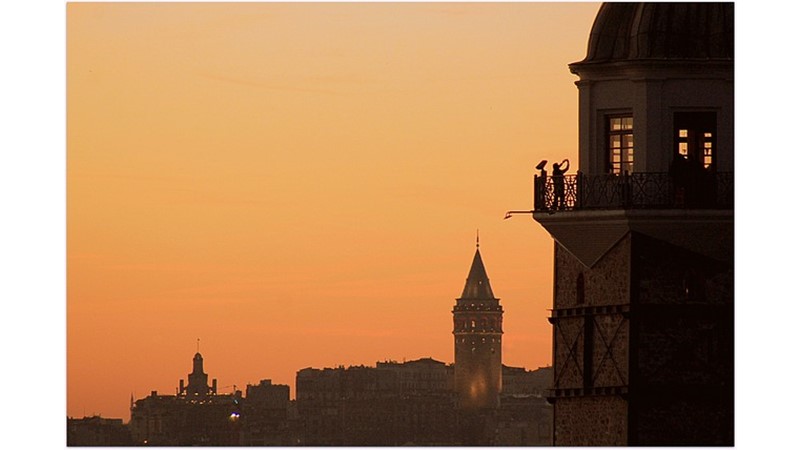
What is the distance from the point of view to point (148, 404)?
151 metres

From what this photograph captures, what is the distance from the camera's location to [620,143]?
196 ft

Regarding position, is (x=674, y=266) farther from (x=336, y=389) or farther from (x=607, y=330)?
(x=336, y=389)

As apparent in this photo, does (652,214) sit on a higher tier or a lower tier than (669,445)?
higher

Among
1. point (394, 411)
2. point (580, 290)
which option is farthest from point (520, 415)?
point (580, 290)

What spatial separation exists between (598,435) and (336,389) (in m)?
125

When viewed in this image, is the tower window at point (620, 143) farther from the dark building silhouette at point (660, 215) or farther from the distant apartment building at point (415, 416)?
the distant apartment building at point (415, 416)

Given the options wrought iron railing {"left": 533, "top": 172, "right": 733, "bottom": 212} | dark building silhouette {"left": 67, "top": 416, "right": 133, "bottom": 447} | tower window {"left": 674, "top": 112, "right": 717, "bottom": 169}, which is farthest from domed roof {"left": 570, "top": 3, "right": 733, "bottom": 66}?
dark building silhouette {"left": 67, "top": 416, "right": 133, "bottom": 447}

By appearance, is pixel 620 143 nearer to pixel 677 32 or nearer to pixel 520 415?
pixel 677 32

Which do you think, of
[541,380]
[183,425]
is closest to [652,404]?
[541,380]

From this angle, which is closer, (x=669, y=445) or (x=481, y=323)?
(x=669, y=445)

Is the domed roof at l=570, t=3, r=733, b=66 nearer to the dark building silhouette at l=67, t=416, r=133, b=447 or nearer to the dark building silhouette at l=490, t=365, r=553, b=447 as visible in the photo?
the dark building silhouette at l=67, t=416, r=133, b=447

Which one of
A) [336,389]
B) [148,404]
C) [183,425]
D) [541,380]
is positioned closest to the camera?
[541,380]

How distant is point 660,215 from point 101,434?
74108 mm

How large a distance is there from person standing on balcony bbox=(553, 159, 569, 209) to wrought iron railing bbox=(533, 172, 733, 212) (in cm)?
7
